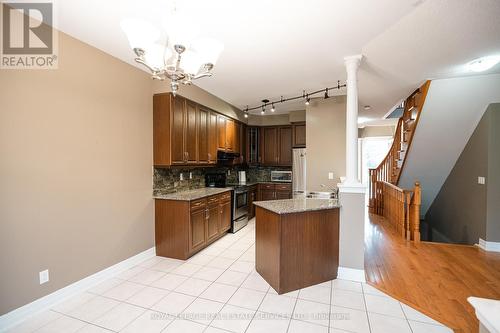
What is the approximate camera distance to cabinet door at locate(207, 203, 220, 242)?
3.85 meters

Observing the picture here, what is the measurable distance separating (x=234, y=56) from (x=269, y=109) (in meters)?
2.92

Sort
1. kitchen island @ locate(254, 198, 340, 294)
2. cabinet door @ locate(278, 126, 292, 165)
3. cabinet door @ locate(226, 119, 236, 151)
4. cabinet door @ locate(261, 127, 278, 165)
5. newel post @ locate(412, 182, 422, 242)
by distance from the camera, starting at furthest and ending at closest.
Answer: cabinet door @ locate(261, 127, 278, 165), cabinet door @ locate(278, 126, 292, 165), cabinet door @ locate(226, 119, 236, 151), newel post @ locate(412, 182, 422, 242), kitchen island @ locate(254, 198, 340, 294)

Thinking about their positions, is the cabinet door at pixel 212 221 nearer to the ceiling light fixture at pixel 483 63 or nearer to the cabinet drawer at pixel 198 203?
the cabinet drawer at pixel 198 203

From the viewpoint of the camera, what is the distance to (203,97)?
428 cm

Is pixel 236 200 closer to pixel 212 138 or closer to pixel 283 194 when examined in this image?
pixel 212 138

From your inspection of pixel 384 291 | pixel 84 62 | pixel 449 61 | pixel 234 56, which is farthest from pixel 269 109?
pixel 384 291

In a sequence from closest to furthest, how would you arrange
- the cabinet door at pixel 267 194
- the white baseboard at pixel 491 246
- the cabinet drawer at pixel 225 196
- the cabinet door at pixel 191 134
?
the white baseboard at pixel 491 246, the cabinet door at pixel 191 134, the cabinet drawer at pixel 225 196, the cabinet door at pixel 267 194

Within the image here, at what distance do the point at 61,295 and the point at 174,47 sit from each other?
2.75 meters

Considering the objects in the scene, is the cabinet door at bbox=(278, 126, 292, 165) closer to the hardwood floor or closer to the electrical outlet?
the hardwood floor

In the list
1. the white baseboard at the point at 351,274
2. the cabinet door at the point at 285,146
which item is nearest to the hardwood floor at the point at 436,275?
the white baseboard at the point at 351,274

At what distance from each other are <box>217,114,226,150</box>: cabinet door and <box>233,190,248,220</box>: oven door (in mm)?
1080

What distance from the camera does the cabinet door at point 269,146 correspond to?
244 inches

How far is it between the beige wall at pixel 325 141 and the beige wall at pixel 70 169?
311 centimetres

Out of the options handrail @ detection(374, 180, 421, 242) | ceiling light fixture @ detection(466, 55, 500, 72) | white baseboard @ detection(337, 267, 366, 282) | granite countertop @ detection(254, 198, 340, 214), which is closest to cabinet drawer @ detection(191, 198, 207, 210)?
granite countertop @ detection(254, 198, 340, 214)
